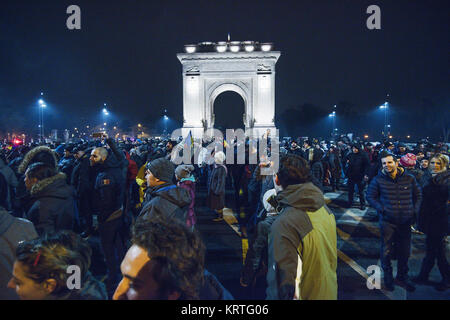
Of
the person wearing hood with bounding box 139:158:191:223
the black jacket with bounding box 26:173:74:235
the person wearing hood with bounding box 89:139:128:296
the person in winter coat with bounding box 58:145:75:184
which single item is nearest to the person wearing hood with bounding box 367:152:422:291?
the person wearing hood with bounding box 139:158:191:223

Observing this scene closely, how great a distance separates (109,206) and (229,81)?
36.9 m

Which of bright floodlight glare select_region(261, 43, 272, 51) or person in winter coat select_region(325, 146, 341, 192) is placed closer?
person in winter coat select_region(325, 146, 341, 192)

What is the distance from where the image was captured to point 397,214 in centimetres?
487

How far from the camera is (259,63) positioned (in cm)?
3972

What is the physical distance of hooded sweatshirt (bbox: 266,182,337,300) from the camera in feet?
8.35

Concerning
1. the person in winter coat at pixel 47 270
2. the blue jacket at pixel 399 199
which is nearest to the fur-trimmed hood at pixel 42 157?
the person in winter coat at pixel 47 270

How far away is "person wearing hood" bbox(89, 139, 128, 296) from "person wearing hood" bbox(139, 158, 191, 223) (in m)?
1.37

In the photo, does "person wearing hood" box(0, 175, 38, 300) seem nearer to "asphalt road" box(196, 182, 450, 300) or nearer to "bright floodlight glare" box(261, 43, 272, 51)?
"asphalt road" box(196, 182, 450, 300)

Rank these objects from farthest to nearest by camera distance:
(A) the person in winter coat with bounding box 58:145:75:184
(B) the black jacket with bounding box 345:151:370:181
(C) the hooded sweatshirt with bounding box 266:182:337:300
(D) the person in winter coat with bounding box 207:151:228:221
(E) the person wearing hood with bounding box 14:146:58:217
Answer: (B) the black jacket with bounding box 345:151:370:181
(D) the person in winter coat with bounding box 207:151:228:221
(A) the person in winter coat with bounding box 58:145:75:184
(E) the person wearing hood with bounding box 14:146:58:217
(C) the hooded sweatshirt with bounding box 266:182:337:300

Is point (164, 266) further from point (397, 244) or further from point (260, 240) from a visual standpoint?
point (397, 244)
